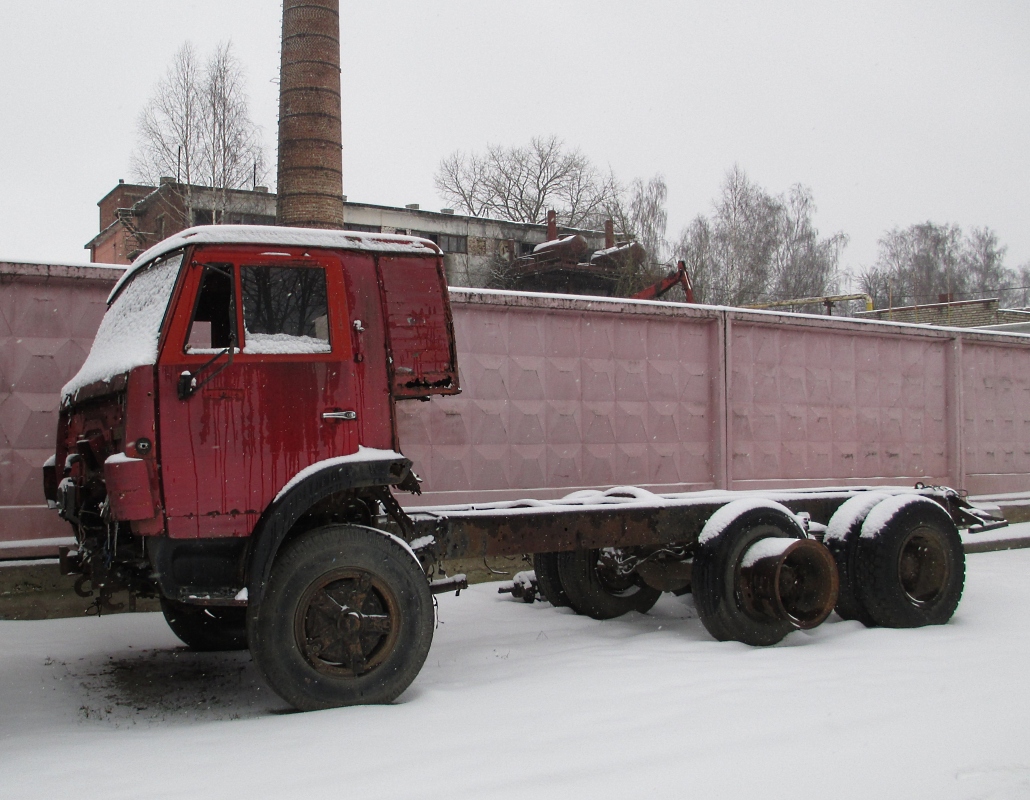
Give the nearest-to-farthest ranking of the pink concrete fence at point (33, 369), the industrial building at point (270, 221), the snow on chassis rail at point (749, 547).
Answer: the snow on chassis rail at point (749, 547), the pink concrete fence at point (33, 369), the industrial building at point (270, 221)

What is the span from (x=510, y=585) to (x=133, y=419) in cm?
454

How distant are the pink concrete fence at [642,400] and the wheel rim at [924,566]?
314cm

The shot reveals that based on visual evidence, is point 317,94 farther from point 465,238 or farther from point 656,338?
point 465,238

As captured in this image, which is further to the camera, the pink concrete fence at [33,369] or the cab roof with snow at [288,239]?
the pink concrete fence at [33,369]

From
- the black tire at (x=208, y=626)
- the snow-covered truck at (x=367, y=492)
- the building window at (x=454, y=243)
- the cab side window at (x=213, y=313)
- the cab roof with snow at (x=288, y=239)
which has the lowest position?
the black tire at (x=208, y=626)

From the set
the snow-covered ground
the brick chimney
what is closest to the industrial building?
the brick chimney

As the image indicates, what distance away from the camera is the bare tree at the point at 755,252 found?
46.7 m

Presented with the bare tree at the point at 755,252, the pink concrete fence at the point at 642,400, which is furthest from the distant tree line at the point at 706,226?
the pink concrete fence at the point at 642,400

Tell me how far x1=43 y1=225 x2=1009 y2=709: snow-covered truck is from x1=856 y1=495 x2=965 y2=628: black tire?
16 mm

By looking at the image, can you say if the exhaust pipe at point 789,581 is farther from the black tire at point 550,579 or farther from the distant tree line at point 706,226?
the distant tree line at point 706,226

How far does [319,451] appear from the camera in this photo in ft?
15.5

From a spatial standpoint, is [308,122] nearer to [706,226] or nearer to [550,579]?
[550,579]

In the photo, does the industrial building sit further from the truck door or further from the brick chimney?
the truck door

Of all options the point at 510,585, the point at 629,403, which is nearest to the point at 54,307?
the point at 510,585
